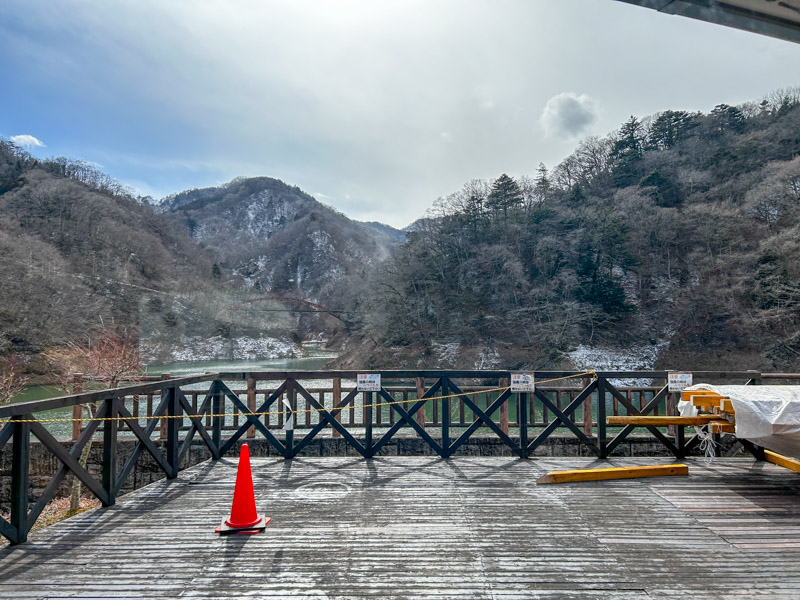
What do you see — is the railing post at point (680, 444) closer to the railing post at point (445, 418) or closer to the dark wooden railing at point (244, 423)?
the dark wooden railing at point (244, 423)

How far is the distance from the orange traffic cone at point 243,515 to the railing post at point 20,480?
4.94 ft

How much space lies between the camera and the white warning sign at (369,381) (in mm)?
6248

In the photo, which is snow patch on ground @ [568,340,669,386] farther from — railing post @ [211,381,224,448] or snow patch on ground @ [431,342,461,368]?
railing post @ [211,381,224,448]

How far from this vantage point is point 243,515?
12.8 feet

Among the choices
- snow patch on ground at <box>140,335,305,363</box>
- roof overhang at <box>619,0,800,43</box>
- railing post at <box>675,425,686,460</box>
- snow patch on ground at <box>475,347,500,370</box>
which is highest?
roof overhang at <box>619,0,800,43</box>

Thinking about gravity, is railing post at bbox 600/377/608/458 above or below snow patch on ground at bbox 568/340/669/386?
above

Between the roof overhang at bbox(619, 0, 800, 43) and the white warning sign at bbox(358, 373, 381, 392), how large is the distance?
4.99 meters

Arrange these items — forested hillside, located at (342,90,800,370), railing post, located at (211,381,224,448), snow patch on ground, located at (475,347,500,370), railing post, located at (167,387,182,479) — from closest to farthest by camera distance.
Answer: railing post, located at (167,387,182,479) → railing post, located at (211,381,224,448) → forested hillside, located at (342,90,800,370) → snow patch on ground, located at (475,347,500,370)

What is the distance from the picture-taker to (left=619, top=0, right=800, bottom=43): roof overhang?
329 centimetres

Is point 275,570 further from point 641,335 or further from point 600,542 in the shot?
point 641,335

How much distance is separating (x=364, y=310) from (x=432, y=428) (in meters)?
35.3

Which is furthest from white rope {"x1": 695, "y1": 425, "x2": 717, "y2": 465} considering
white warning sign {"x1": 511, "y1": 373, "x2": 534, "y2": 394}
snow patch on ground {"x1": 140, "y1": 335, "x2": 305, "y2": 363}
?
snow patch on ground {"x1": 140, "y1": 335, "x2": 305, "y2": 363}

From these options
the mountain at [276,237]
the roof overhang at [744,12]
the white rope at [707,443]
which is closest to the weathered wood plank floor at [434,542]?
the white rope at [707,443]

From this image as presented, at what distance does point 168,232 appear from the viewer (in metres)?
97.8
